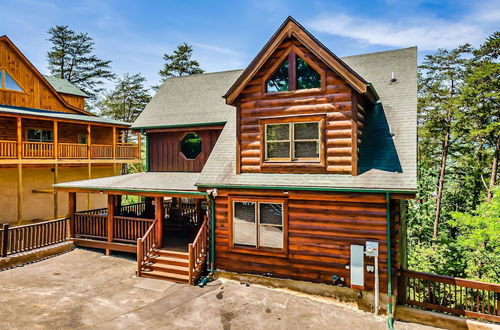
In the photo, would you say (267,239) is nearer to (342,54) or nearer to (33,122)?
(342,54)

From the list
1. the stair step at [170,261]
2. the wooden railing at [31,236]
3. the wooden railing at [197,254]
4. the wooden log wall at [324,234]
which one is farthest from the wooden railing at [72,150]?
→ the wooden log wall at [324,234]

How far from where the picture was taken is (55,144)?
18.8 metres

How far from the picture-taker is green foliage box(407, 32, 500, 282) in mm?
22752

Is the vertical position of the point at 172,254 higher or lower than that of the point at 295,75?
lower

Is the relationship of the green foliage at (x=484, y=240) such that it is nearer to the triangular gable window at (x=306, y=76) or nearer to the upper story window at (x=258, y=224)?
the upper story window at (x=258, y=224)

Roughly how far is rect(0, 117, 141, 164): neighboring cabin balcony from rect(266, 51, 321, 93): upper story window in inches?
577

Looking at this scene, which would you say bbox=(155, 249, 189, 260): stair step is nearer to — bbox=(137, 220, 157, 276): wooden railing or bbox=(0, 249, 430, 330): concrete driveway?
bbox=(137, 220, 157, 276): wooden railing

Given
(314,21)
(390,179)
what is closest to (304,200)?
(390,179)

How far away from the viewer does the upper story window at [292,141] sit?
31.9ft

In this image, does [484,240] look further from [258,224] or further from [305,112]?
[258,224]

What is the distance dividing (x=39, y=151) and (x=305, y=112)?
17.0 m

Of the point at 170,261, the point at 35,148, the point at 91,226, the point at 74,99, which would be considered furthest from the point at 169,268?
the point at 74,99

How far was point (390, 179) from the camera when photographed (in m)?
8.30

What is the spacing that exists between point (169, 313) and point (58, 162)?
15.6m
